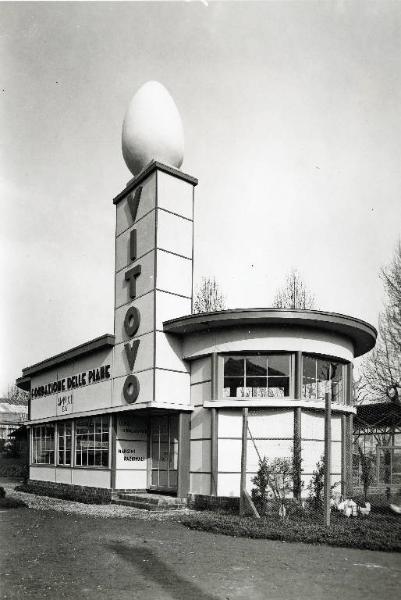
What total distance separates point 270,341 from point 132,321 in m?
4.73

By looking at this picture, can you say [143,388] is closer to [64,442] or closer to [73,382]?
[73,382]

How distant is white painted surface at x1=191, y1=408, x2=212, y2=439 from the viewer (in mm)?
16609

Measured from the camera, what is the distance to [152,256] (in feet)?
59.3

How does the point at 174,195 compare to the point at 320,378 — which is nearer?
the point at 320,378

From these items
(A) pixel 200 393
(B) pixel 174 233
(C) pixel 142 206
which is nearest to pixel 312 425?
(A) pixel 200 393

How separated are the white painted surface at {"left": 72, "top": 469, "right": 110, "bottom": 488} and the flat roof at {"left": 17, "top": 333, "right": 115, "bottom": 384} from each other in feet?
13.2

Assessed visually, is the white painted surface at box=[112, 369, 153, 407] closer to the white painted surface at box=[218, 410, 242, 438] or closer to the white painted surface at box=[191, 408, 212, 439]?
the white painted surface at box=[191, 408, 212, 439]

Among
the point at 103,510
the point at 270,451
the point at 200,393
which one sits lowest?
the point at 103,510

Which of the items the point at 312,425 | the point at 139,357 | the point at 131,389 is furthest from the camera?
the point at 131,389

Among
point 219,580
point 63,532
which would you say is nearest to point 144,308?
point 63,532

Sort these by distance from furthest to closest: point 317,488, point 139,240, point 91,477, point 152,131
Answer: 1. point 91,477
2. point 152,131
3. point 139,240
4. point 317,488

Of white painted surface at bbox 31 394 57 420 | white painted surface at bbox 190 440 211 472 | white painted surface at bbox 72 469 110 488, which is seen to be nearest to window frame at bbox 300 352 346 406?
white painted surface at bbox 190 440 211 472

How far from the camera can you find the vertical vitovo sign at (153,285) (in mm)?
→ 17531

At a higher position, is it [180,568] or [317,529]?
[180,568]
